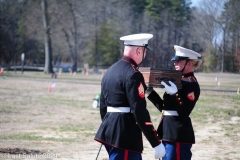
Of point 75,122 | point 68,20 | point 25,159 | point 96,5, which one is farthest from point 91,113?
point 96,5

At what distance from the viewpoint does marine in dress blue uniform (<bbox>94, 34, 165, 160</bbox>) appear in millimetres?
4395

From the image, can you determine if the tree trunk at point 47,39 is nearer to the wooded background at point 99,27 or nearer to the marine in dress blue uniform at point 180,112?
the wooded background at point 99,27

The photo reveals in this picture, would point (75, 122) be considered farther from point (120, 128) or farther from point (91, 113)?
point (120, 128)

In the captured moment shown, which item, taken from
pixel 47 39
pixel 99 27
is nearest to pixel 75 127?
pixel 47 39

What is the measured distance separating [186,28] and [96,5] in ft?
50.6

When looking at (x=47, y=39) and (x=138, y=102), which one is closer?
(x=138, y=102)

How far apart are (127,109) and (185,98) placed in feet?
4.01

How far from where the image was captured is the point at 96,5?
71438mm

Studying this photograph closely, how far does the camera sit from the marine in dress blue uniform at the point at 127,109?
4395 millimetres

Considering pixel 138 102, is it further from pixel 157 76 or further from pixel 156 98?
pixel 156 98

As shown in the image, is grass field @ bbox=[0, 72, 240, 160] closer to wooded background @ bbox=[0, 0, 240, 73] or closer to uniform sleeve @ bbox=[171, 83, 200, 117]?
uniform sleeve @ bbox=[171, 83, 200, 117]

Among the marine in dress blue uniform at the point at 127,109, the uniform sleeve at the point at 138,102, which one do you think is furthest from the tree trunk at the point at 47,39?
the uniform sleeve at the point at 138,102

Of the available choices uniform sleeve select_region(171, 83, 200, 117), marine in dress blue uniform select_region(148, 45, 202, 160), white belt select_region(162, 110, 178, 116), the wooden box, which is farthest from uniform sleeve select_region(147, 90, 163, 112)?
the wooden box

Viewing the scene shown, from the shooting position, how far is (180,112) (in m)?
5.50
